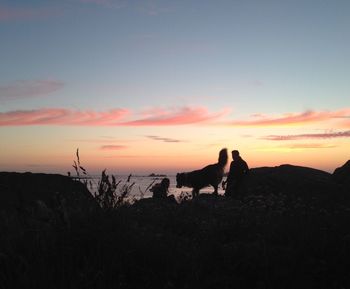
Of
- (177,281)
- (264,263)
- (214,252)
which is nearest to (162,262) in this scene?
(177,281)

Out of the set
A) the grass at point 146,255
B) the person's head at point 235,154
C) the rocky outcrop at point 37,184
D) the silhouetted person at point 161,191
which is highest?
the person's head at point 235,154

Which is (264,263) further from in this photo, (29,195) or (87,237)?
(29,195)

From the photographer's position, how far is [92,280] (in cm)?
494

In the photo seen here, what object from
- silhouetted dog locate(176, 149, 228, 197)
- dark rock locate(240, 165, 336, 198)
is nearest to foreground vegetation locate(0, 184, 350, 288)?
dark rock locate(240, 165, 336, 198)

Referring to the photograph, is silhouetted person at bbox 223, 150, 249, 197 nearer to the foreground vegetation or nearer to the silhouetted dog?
the silhouetted dog

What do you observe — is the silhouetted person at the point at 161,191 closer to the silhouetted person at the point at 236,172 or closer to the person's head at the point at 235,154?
the silhouetted person at the point at 236,172

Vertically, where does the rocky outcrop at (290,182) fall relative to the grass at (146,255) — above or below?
above

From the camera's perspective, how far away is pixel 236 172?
1619 cm

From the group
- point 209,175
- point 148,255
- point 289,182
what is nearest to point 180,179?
point 209,175

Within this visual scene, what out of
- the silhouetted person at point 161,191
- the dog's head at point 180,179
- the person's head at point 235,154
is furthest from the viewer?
the dog's head at point 180,179

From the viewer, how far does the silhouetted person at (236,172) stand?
53.1 ft

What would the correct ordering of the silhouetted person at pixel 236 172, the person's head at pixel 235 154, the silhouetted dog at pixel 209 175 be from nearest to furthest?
the silhouetted person at pixel 236 172
the person's head at pixel 235 154
the silhouetted dog at pixel 209 175

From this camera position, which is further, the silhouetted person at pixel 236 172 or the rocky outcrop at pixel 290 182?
the rocky outcrop at pixel 290 182

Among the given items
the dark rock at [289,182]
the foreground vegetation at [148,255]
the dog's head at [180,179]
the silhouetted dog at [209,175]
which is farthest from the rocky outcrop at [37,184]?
the dog's head at [180,179]
